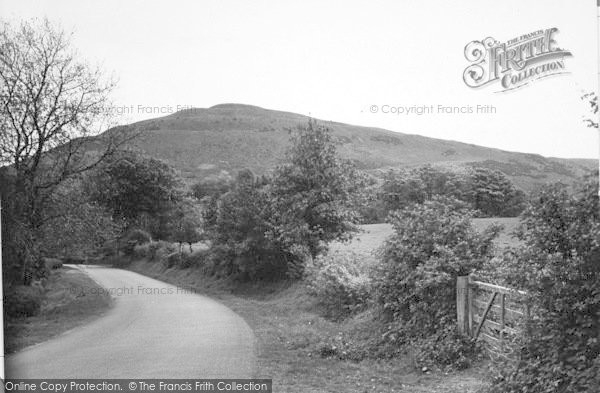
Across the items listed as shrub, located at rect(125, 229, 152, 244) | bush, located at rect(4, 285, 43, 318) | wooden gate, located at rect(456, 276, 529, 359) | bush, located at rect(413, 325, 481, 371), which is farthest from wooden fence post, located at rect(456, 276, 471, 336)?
shrub, located at rect(125, 229, 152, 244)

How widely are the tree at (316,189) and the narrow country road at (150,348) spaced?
347cm

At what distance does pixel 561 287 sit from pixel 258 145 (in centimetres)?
1426

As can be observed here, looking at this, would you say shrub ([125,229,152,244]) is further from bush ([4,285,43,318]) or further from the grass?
bush ([4,285,43,318])

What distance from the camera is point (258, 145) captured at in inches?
706

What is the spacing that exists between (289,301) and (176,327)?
14.4 feet

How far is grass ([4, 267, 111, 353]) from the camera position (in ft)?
33.2

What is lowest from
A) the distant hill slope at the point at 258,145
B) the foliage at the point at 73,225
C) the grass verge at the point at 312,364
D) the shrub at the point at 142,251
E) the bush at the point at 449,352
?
the shrub at the point at 142,251

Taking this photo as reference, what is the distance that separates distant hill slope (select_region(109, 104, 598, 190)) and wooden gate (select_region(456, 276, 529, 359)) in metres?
4.40

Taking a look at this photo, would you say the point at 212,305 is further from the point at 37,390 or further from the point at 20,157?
the point at 37,390

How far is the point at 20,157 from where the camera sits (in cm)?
1028

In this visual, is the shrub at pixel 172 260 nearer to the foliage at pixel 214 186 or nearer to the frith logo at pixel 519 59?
the foliage at pixel 214 186

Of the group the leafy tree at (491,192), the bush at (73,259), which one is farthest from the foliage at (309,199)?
the bush at (73,259)

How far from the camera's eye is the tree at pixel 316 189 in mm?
16312

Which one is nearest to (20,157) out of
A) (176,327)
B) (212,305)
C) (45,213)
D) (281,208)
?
(45,213)
